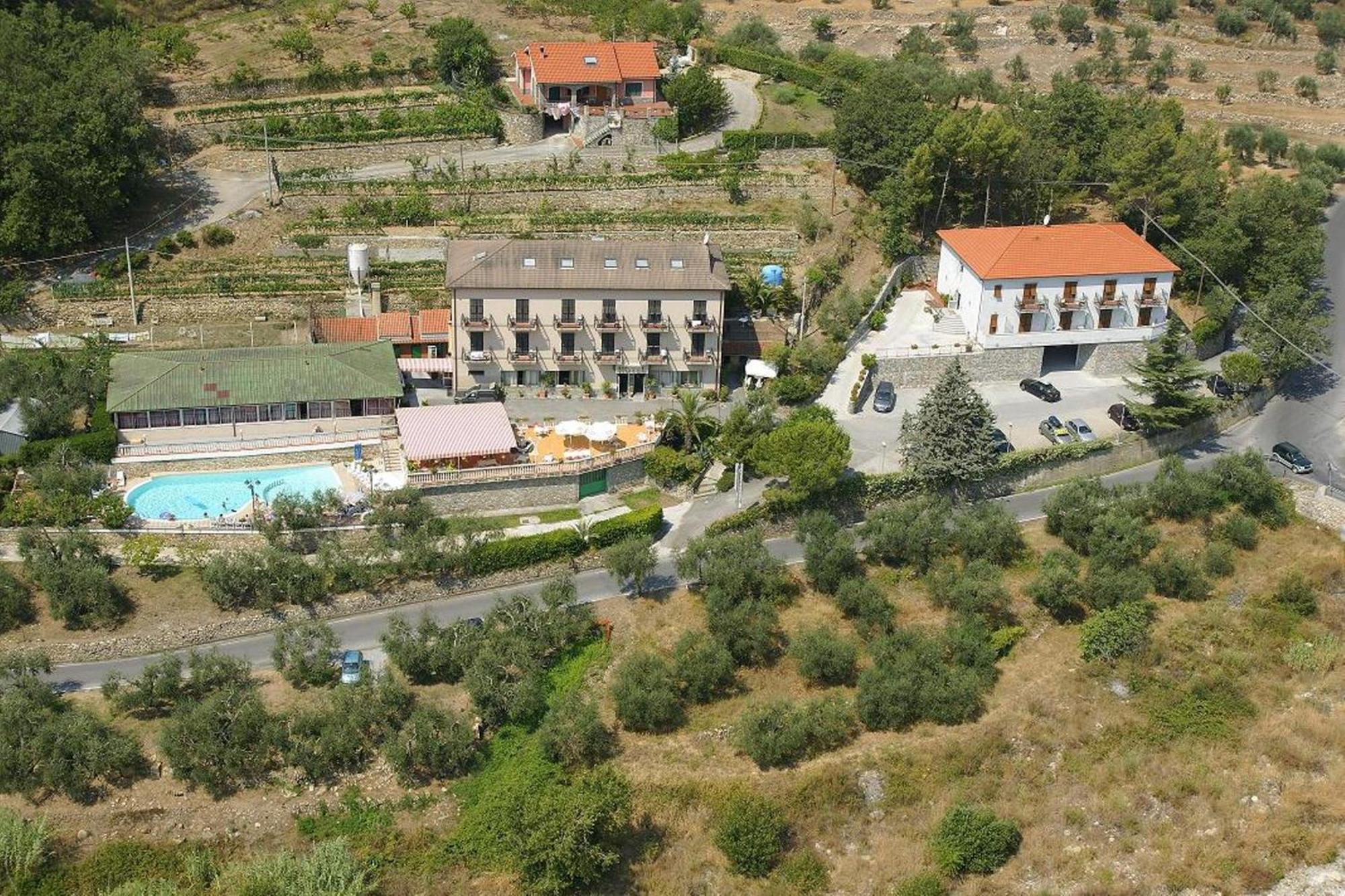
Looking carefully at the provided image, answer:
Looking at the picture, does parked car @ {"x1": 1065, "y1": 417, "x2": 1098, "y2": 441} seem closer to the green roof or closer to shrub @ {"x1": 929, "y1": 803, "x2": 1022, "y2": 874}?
shrub @ {"x1": 929, "y1": 803, "x2": 1022, "y2": 874}

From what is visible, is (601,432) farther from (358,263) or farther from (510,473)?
(358,263)

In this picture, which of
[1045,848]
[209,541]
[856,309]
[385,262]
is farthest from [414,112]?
[1045,848]

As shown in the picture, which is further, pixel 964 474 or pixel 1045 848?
pixel 964 474

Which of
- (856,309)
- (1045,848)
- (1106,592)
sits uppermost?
(856,309)

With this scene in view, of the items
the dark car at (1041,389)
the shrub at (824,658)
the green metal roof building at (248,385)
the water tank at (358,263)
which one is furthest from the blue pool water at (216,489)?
the dark car at (1041,389)

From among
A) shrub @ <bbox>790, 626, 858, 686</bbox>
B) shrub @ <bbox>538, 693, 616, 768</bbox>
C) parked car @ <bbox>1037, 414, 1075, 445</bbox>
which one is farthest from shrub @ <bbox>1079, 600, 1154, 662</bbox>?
shrub @ <bbox>538, 693, 616, 768</bbox>

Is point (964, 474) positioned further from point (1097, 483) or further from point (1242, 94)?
point (1242, 94)
